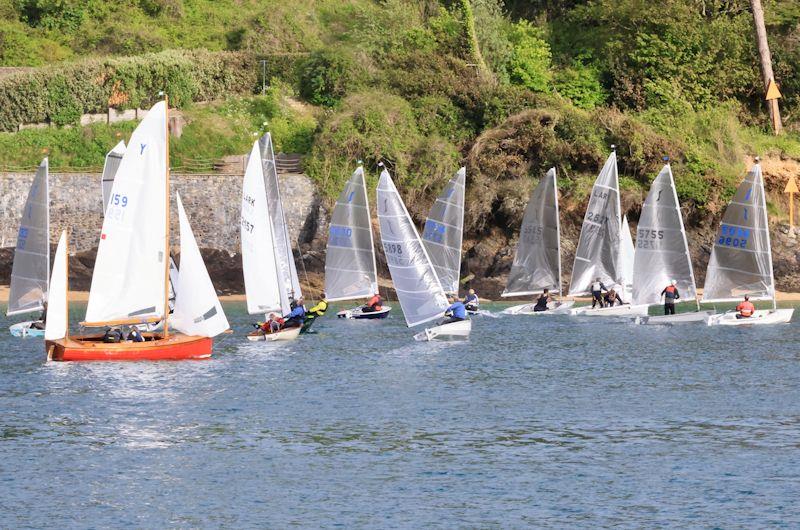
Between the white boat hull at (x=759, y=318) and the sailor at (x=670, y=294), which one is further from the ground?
the sailor at (x=670, y=294)

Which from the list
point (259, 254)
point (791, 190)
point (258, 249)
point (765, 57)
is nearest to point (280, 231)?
point (258, 249)

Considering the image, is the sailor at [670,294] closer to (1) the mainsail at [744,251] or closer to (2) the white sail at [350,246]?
(1) the mainsail at [744,251]

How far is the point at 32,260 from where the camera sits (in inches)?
2313

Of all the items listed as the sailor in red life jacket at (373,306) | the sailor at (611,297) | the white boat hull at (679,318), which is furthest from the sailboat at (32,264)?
the sailor at (611,297)

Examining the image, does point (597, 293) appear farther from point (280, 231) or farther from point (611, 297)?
point (280, 231)

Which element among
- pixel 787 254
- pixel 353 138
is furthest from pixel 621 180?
pixel 353 138

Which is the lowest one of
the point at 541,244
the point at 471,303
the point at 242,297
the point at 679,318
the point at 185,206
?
the point at 679,318

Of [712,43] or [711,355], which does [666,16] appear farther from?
[711,355]

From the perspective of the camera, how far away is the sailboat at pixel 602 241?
69188 mm

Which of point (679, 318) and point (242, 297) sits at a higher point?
point (242, 297)

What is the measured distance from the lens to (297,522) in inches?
1049

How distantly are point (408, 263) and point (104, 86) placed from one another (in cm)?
4215

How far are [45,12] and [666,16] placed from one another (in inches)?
1726

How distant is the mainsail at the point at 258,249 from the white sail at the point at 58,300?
30.9 feet
